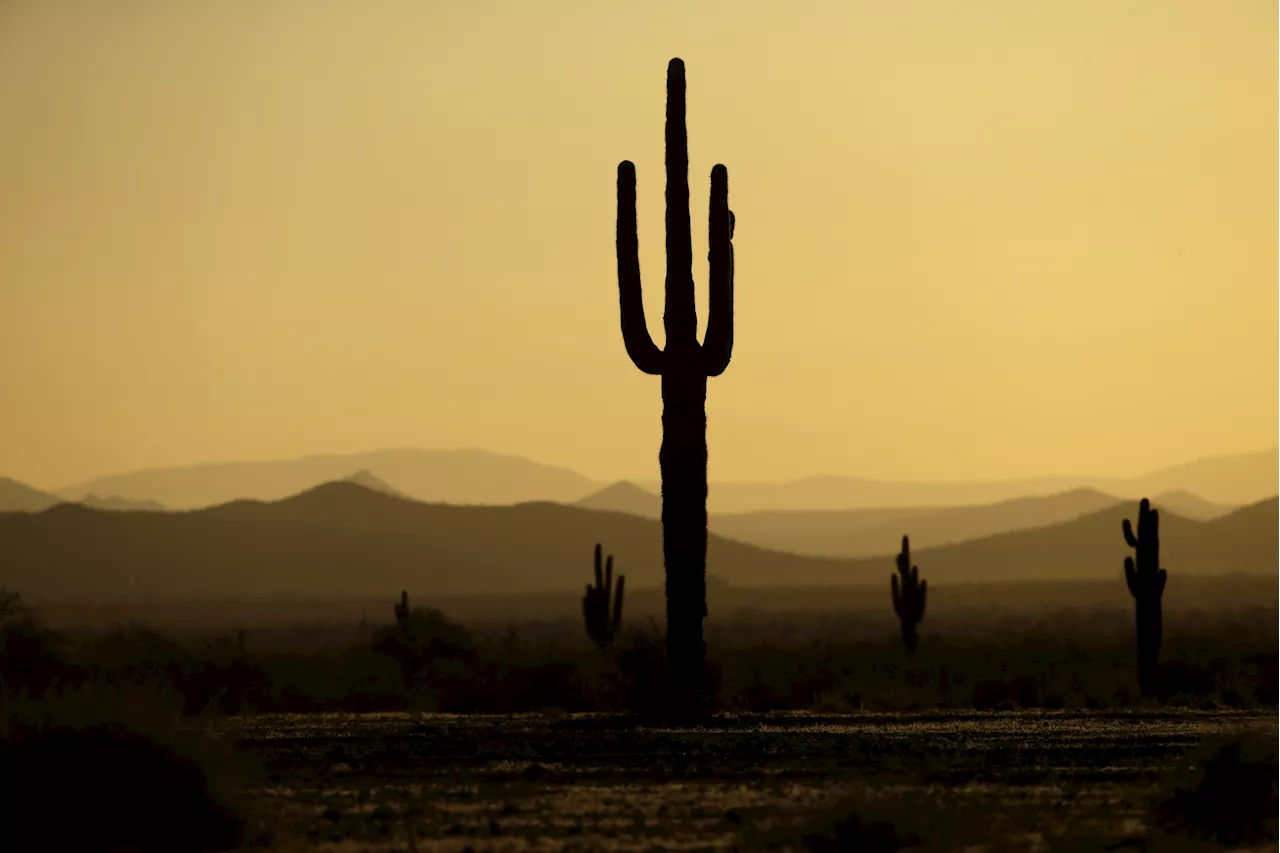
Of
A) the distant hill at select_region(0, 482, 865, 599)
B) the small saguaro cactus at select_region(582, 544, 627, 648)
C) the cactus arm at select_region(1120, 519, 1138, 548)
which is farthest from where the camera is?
the distant hill at select_region(0, 482, 865, 599)

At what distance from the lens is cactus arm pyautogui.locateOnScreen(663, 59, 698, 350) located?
2580cm

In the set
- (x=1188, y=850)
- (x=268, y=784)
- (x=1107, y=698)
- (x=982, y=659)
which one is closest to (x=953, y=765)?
(x=1188, y=850)

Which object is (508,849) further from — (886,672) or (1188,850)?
(886,672)

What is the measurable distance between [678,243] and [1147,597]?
40.8 feet

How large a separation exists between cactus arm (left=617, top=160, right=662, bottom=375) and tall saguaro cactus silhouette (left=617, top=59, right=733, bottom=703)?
0.01 metres

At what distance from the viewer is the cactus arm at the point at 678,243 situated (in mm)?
25797

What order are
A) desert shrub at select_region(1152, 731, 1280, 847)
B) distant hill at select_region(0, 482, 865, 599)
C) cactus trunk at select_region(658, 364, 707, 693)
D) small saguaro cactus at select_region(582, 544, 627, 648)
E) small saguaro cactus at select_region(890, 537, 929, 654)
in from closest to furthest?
desert shrub at select_region(1152, 731, 1280, 847)
cactus trunk at select_region(658, 364, 707, 693)
small saguaro cactus at select_region(582, 544, 627, 648)
small saguaro cactus at select_region(890, 537, 929, 654)
distant hill at select_region(0, 482, 865, 599)

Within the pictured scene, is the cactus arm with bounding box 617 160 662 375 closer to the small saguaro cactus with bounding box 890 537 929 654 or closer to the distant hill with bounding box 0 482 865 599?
the small saguaro cactus with bounding box 890 537 929 654

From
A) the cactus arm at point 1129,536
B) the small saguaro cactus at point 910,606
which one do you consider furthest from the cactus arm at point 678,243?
the small saguaro cactus at point 910,606

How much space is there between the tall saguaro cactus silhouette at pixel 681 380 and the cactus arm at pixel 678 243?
13mm

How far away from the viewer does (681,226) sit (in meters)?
25.9

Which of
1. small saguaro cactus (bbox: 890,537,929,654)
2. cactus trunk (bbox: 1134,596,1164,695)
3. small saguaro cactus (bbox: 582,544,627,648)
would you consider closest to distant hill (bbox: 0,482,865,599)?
small saguaro cactus (bbox: 582,544,627,648)

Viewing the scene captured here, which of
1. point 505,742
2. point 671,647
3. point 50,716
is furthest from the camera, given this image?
point 671,647

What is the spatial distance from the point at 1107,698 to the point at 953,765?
45.1 feet
